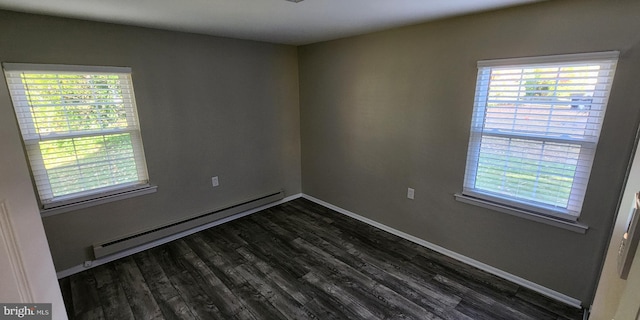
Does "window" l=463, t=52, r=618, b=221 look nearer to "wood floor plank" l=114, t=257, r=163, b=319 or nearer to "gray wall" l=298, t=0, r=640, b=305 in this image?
"gray wall" l=298, t=0, r=640, b=305

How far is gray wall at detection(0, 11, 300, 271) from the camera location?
231 centimetres

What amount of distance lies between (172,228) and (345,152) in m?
2.23

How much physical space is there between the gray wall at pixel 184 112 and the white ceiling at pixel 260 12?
18 cm

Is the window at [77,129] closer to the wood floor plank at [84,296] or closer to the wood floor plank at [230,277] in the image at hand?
the wood floor plank at [84,296]

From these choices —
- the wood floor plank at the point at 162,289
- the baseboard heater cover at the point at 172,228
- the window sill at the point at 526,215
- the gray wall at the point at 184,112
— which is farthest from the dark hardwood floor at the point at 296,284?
the window sill at the point at 526,215

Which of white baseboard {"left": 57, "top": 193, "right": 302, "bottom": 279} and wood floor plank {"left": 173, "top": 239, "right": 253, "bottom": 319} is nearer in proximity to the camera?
wood floor plank {"left": 173, "top": 239, "right": 253, "bottom": 319}

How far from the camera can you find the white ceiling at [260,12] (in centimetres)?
190

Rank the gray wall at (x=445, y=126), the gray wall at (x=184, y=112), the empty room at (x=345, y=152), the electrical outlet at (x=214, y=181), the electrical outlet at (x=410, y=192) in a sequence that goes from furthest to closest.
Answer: the electrical outlet at (x=214, y=181) < the electrical outlet at (x=410, y=192) < the gray wall at (x=184, y=112) < the empty room at (x=345, y=152) < the gray wall at (x=445, y=126)

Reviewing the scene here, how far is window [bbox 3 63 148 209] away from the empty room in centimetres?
1

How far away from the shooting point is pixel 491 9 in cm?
211

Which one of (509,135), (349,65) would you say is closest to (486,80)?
(509,135)

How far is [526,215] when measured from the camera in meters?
2.22

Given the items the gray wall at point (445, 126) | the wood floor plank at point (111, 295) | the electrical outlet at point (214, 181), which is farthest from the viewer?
the electrical outlet at point (214, 181)

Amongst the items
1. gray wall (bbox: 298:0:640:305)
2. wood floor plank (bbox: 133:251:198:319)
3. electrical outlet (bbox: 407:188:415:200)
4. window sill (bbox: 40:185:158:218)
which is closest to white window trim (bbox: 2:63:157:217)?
window sill (bbox: 40:185:158:218)
